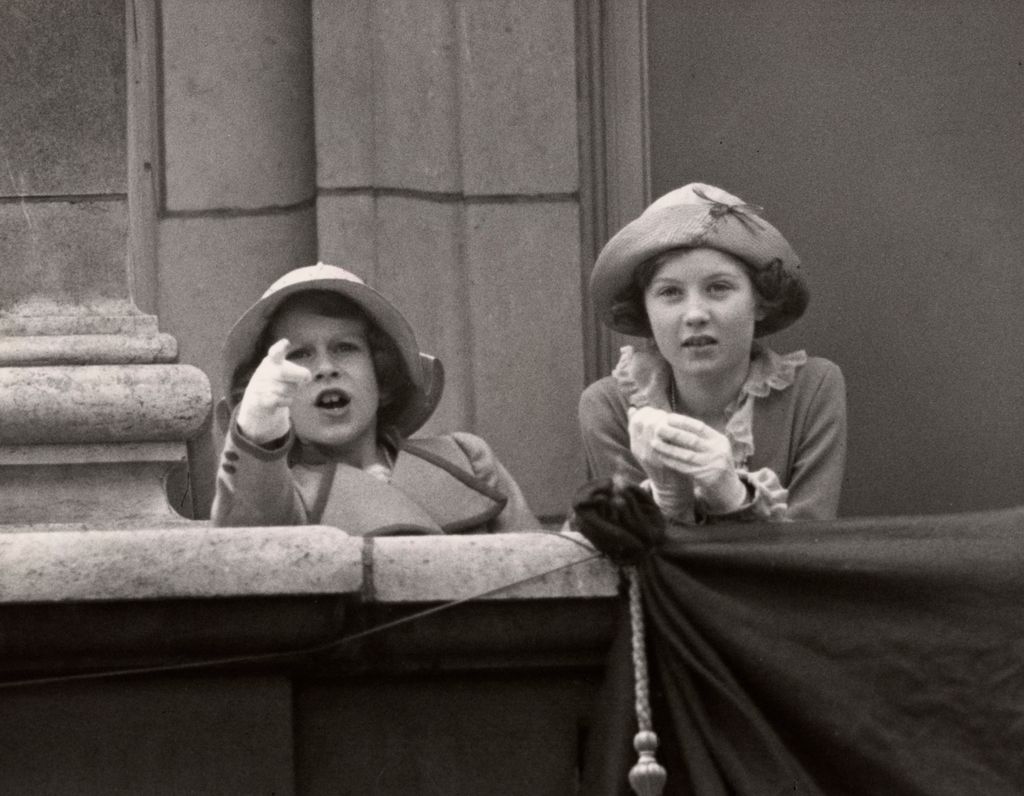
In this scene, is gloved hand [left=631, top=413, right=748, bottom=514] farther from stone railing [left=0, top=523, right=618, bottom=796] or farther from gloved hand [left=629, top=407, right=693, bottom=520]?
stone railing [left=0, top=523, right=618, bottom=796]

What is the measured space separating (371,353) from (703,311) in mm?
637

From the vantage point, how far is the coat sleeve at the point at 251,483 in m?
5.73

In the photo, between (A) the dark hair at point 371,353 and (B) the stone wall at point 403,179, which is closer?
(A) the dark hair at point 371,353

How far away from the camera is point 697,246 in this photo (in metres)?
6.35

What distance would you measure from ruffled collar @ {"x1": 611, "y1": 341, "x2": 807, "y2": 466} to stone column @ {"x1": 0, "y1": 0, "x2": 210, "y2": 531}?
0.84 m

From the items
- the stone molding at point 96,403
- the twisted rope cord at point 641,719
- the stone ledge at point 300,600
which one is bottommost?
the twisted rope cord at point 641,719

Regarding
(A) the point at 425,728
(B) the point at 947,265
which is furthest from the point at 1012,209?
(A) the point at 425,728

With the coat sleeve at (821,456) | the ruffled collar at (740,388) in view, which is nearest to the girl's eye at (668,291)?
the ruffled collar at (740,388)

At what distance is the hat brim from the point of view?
20.8 ft

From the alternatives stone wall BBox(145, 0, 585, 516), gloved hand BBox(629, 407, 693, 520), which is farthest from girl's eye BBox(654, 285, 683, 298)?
stone wall BBox(145, 0, 585, 516)

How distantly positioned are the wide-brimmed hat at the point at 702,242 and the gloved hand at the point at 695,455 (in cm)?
84

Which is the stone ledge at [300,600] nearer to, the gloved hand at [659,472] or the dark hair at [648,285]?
the gloved hand at [659,472]

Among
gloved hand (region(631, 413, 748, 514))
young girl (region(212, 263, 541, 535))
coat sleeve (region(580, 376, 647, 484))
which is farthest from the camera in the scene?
coat sleeve (region(580, 376, 647, 484))

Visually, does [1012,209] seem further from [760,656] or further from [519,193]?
[760,656]
